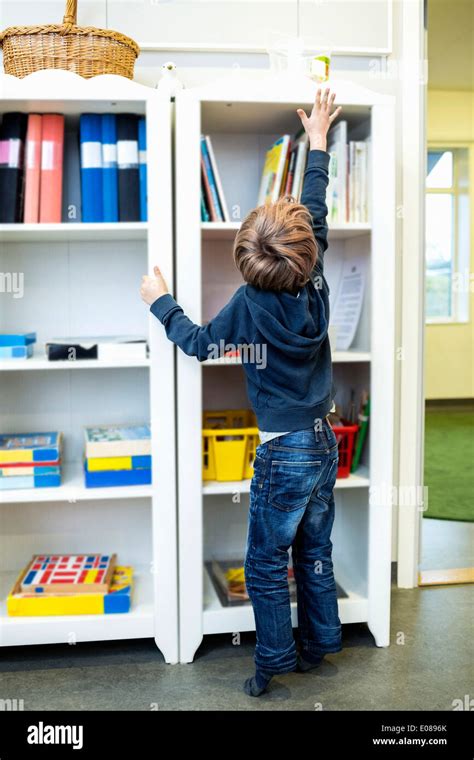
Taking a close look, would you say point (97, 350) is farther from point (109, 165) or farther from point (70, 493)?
point (109, 165)

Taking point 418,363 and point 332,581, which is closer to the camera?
point 332,581

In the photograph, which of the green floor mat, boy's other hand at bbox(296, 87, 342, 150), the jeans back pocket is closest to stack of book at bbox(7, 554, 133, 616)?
the jeans back pocket

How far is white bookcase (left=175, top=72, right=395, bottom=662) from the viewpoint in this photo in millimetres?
2330

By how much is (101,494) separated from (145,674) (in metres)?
0.55

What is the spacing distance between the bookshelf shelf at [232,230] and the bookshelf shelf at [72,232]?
0.65 ft

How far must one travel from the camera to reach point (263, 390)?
2131 millimetres

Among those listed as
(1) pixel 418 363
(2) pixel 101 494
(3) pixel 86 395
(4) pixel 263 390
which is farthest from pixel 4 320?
(1) pixel 418 363

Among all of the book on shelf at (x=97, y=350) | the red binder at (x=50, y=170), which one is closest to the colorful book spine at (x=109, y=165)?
the red binder at (x=50, y=170)

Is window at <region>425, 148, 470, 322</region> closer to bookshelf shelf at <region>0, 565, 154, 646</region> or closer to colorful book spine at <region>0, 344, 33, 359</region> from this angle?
colorful book spine at <region>0, 344, 33, 359</region>

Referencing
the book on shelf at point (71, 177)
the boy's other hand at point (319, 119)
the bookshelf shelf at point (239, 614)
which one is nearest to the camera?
the boy's other hand at point (319, 119)

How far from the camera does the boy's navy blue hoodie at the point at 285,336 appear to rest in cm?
204

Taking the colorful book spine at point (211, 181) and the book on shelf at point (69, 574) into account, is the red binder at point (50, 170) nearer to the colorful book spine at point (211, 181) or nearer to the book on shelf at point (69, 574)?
the colorful book spine at point (211, 181)
